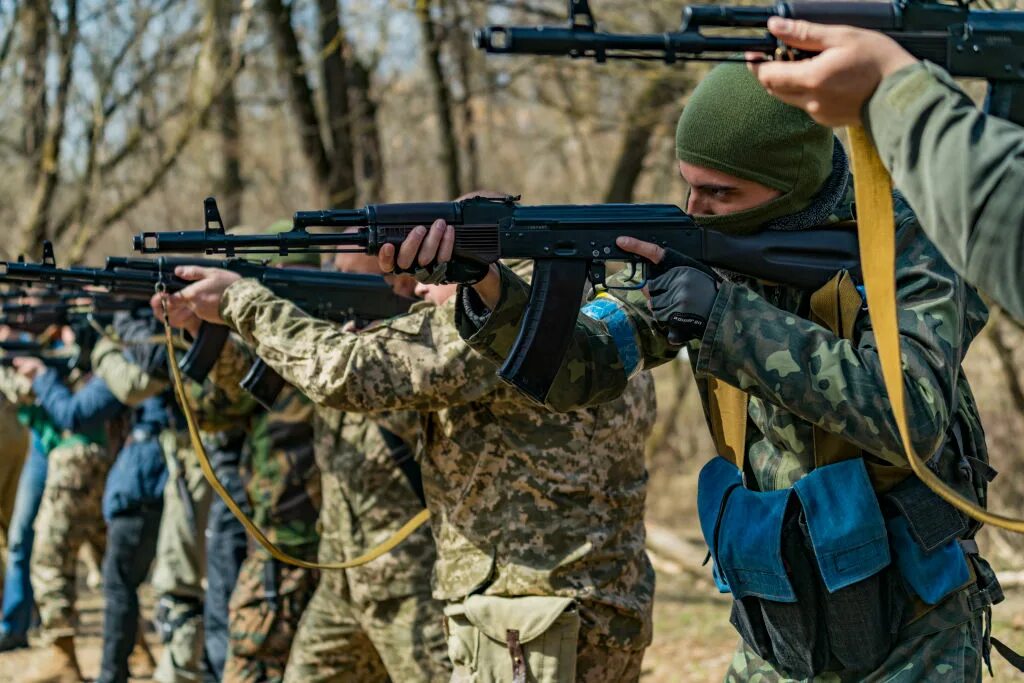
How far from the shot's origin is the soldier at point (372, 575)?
453cm

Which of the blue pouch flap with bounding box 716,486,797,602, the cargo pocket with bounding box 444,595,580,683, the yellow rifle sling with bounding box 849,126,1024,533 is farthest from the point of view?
the cargo pocket with bounding box 444,595,580,683

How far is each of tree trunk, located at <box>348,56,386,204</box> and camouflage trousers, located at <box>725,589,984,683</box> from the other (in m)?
8.26

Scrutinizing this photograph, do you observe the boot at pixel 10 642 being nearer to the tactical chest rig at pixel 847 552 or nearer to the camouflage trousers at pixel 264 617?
the camouflage trousers at pixel 264 617

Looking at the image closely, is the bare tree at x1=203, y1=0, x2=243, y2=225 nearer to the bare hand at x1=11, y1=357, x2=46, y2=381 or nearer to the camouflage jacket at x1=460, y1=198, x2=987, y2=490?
the bare hand at x1=11, y1=357, x2=46, y2=381

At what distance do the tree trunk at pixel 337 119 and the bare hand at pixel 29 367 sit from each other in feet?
10.1

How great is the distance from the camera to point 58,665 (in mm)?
7465

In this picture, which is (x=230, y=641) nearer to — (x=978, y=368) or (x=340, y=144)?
(x=340, y=144)

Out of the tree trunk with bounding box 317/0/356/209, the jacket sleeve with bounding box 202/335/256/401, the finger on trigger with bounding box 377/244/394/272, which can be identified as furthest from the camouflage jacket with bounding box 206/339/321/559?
the tree trunk with bounding box 317/0/356/209

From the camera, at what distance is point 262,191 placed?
73.4 feet

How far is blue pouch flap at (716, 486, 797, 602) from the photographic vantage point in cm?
282

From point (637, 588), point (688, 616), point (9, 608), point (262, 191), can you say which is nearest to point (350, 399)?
point (637, 588)

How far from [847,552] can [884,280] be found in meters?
0.65

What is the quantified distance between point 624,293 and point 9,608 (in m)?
6.47

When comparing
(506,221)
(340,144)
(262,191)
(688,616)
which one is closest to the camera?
(506,221)
